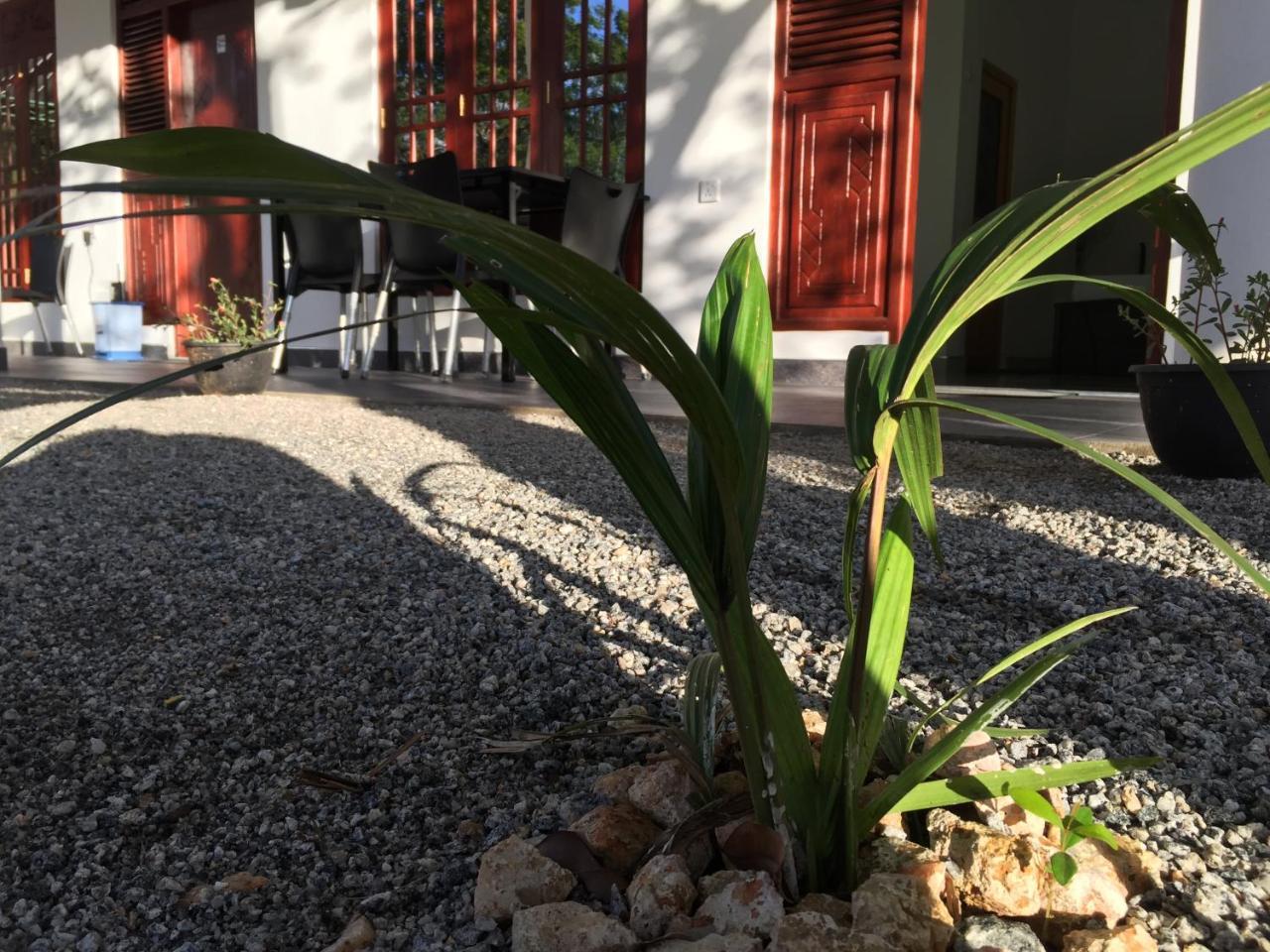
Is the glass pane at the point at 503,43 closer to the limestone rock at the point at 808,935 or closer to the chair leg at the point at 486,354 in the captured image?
the chair leg at the point at 486,354

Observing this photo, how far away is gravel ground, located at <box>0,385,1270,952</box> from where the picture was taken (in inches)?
28.4

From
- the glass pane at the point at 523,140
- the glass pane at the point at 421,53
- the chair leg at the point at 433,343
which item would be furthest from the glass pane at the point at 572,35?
the chair leg at the point at 433,343

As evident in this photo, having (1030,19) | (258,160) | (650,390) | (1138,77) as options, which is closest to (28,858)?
(258,160)

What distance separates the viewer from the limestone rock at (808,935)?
0.54 m

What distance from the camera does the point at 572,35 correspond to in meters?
5.70

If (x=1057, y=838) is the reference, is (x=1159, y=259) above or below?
above

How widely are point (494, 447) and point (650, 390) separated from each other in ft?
6.18

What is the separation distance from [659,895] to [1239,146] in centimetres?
361

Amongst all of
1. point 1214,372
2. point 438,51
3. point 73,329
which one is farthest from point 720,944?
point 73,329

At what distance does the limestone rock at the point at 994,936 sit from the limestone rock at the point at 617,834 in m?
0.20

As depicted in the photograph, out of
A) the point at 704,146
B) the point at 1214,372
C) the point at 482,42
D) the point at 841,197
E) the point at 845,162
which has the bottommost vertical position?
the point at 1214,372

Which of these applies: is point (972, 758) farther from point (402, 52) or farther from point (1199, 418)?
point (402, 52)

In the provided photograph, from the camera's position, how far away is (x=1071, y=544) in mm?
1600

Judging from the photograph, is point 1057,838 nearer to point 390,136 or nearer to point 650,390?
point 650,390
